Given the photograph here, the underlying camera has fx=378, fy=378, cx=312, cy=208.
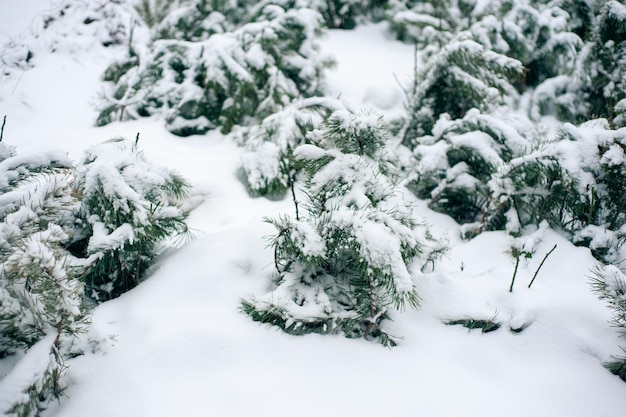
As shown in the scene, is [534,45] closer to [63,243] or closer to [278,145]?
[278,145]

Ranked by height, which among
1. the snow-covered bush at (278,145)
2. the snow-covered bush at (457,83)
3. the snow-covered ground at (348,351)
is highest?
the snow-covered bush at (457,83)

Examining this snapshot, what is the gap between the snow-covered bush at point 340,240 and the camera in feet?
5.90

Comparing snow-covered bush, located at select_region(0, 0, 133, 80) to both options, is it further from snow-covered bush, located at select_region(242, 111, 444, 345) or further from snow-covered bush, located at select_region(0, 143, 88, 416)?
snow-covered bush, located at select_region(242, 111, 444, 345)

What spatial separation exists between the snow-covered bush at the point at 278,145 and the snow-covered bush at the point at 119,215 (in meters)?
0.91

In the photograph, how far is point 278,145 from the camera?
10.5 ft

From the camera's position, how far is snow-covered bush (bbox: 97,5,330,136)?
386 centimetres

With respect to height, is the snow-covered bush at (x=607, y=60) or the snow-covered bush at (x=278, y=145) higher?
the snow-covered bush at (x=607, y=60)

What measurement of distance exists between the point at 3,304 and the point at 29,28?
18.1 ft

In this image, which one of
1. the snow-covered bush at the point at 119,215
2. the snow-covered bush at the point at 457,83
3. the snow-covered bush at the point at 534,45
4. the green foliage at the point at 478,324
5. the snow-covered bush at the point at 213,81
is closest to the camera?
the snow-covered bush at the point at 119,215

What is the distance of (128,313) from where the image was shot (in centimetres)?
203

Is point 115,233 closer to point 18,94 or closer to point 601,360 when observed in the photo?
point 601,360

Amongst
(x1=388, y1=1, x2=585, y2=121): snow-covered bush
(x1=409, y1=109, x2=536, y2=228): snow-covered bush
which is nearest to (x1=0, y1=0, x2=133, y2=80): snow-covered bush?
(x1=388, y1=1, x2=585, y2=121): snow-covered bush

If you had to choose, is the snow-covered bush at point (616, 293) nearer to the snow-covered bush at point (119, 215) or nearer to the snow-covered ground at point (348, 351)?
the snow-covered ground at point (348, 351)

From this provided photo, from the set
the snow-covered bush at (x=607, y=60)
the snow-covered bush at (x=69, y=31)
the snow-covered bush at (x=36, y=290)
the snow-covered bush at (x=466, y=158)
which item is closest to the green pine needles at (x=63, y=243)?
the snow-covered bush at (x=36, y=290)
